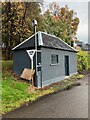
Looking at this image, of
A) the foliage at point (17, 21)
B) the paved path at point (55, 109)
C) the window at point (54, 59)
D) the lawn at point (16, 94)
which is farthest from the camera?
the foliage at point (17, 21)

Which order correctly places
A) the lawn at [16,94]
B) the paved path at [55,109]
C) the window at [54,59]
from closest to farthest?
the paved path at [55,109] → the lawn at [16,94] → the window at [54,59]

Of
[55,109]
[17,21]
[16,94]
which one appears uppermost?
[17,21]

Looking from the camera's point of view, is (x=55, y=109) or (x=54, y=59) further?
(x=54, y=59)

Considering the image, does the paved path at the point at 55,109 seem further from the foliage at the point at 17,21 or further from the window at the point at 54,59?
the foliage at the point at 17,21

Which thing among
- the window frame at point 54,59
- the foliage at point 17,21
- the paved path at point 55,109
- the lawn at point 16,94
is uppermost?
the foliage at point 17,21

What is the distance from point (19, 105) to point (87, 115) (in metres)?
3.27

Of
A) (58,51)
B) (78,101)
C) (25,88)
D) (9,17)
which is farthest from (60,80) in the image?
(9,17)

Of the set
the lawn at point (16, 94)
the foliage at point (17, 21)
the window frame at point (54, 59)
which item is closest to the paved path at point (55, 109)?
the lawn at point (16, 94)

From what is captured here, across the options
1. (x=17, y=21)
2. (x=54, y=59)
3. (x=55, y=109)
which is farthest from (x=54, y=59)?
(x=55, y=109)

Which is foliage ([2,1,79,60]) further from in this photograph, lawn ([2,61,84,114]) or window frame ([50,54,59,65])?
lawn ([2,61,84,114])

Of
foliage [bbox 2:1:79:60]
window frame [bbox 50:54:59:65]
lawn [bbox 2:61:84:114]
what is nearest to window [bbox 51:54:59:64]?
window frame [bbox 50:54:59:65]

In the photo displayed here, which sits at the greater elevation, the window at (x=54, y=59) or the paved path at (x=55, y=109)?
the window at (x=54, y=59)

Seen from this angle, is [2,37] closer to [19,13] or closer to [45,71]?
[19,13]

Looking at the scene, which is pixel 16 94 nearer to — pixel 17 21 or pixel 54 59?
pixel 54 59
